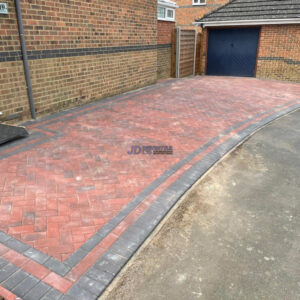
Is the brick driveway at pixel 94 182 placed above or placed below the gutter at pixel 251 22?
below

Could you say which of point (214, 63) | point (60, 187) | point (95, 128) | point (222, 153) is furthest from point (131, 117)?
point (214, 63)

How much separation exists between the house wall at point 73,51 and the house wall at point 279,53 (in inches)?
267

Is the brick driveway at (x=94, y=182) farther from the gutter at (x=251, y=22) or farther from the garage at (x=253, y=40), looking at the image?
the gutter at (x=251, y=22)

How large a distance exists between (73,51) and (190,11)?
19377 millimetres

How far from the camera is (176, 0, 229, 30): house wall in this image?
24.1 m

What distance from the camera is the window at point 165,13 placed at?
1457 centimetres

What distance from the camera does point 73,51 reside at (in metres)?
8.84

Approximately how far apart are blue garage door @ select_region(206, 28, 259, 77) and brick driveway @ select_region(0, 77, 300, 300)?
764 cm

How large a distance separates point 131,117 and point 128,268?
569 centimetres

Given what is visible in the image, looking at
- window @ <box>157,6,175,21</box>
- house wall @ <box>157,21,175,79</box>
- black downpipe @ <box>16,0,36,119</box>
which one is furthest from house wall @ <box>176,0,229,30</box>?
black downpipe @ <box>16,0,36,119</box>

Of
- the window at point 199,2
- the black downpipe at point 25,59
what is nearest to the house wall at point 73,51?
the black downpipe at point 25,59

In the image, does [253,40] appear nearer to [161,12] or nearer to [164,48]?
[164,48]

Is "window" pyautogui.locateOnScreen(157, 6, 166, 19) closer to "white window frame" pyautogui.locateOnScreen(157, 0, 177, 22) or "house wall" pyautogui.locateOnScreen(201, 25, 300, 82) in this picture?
"white window frame" pyautogui.locateOnScreen(157, 0, 177, 22)

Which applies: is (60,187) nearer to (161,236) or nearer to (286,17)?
(161,236)
